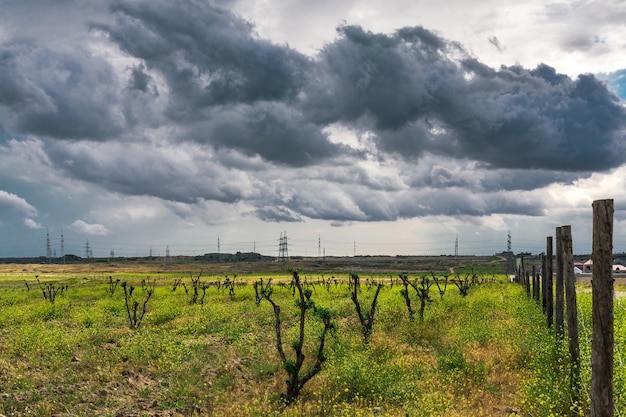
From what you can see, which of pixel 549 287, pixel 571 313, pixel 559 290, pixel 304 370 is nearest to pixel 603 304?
pixel 571 313

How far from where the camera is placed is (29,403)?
11750 mm

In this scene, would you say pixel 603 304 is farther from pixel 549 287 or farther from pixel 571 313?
pixel 549 287

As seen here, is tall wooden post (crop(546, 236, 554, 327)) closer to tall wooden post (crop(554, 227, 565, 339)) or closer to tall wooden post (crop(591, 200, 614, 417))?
tall wooden post (crop(554, 227, 565, 339))

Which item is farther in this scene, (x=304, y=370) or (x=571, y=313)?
(x=304, y=370)

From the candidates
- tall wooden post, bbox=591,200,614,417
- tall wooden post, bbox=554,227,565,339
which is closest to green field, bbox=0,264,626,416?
Result: tall wooden post, bbox=554,227,565,339

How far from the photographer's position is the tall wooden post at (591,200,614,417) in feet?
22.0

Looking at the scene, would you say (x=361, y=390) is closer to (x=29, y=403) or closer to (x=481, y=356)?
(x=481, y=356)

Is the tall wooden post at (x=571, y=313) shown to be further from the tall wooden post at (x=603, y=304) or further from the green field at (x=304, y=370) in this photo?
the tall wooden post at (x=603, y=304)

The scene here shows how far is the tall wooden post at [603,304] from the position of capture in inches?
264

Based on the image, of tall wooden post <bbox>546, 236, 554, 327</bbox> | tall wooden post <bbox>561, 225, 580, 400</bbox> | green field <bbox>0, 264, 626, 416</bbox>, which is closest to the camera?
green field <bbox>0, 264, 626, 416</bbox>

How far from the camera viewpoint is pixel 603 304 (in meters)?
6.76

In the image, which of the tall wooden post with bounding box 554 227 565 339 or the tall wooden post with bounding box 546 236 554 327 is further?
the tall wooden post with bounding box 546 236 554 327

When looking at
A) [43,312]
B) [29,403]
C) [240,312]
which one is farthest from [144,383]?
[43,312]

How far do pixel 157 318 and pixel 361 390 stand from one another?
16.2 meters
